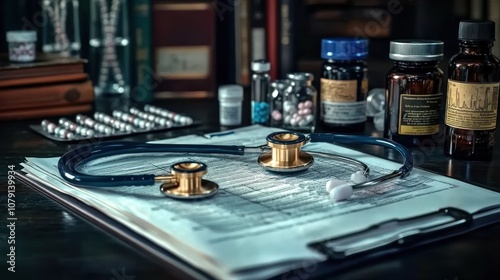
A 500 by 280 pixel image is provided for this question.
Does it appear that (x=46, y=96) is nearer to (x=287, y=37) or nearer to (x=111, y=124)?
(x=111, y=124)

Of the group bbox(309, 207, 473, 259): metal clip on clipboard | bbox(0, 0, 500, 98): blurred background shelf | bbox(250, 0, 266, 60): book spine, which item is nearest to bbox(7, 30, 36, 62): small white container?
bbox(0, 0, 500, 98): blurred background shelf

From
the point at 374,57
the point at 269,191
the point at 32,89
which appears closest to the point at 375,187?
the point at 269,191

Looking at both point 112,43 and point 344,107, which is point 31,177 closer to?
point 344,107

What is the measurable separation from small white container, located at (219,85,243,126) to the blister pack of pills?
1.7 inches

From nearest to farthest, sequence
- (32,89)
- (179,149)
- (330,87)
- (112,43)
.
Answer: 1. (179,149)
2. (330,87)
3. (32,89)
4. (112,43)

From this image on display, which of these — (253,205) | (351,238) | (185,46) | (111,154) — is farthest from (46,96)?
(351,238)

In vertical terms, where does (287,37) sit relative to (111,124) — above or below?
above

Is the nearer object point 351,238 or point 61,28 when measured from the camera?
point 351,238

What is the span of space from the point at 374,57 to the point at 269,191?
89cm

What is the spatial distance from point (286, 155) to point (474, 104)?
23 cm

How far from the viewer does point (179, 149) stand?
914 millimetres

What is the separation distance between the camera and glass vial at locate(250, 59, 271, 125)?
1182mm

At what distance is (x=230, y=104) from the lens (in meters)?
1.18

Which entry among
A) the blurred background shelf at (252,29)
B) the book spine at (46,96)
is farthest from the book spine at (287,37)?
the book spine at (46,96)
